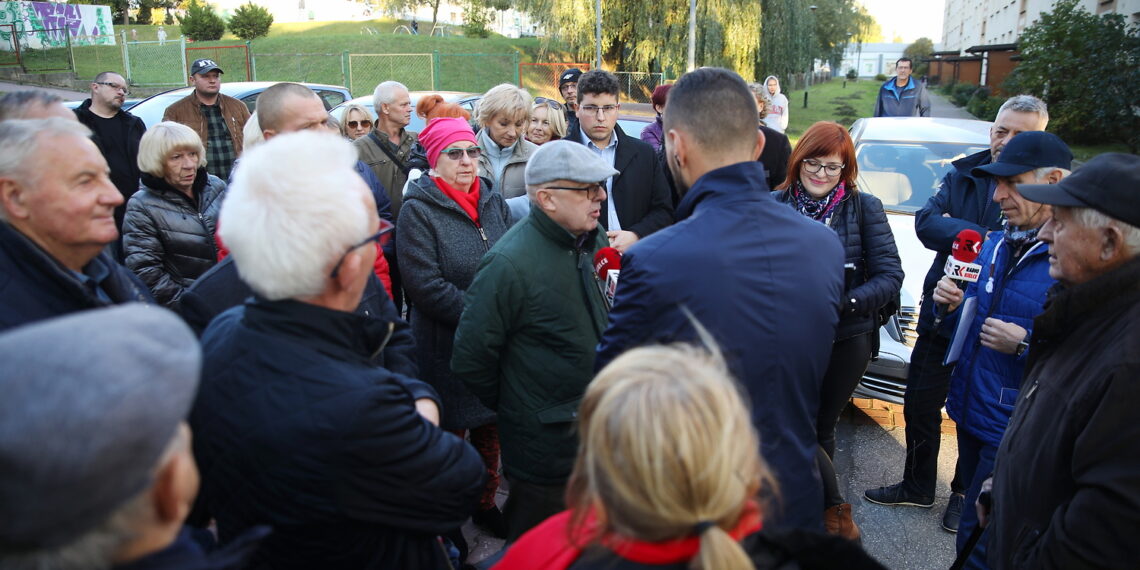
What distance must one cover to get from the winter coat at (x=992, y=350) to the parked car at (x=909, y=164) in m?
1.79

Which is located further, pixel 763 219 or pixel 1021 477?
pixel 1021 477

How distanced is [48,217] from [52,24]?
33.5m

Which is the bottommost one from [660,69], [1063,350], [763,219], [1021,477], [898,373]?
[898,373]

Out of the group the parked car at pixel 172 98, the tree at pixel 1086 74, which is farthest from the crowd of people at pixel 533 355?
the tree at pixel 1086 74

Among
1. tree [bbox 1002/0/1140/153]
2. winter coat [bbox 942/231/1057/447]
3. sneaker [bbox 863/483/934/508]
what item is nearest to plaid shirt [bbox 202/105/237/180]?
sneaker [bbox 863/483/934/508]

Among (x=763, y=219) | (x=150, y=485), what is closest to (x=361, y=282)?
(x=150, y=485)

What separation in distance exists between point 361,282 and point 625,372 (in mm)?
849

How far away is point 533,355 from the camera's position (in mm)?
2746

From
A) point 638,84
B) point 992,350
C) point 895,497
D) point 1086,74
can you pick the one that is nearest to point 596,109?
Result: point 992,350

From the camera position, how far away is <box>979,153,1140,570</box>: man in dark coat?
1.85 metres

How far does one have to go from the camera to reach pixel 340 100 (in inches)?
452

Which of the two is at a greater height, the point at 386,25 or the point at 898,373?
the point at 386,25

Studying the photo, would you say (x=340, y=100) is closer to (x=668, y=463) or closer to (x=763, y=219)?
(x=763, y=219)

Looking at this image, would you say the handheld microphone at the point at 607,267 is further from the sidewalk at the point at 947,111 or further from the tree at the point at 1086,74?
the sidewalk at the point at 947,111
